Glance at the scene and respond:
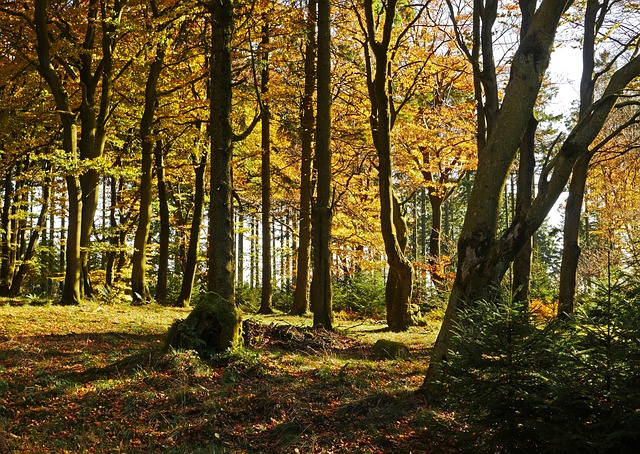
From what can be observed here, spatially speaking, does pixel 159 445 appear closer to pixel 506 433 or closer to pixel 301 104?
pixel 506 433

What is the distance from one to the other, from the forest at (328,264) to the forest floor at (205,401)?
0.04 metres

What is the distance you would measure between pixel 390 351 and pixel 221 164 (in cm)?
481

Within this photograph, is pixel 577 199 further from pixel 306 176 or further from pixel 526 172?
pixel 306 176

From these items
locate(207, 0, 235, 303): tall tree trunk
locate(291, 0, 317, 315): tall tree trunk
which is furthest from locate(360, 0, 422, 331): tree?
locate(207, 0, 235, 303): tall tree trunk

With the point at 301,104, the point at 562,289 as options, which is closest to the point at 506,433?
the point at 562,289

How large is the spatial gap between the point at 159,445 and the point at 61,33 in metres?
14.3

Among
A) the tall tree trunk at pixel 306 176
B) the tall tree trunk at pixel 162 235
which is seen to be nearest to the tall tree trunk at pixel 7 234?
the tall tree trunk at pixel 162 235

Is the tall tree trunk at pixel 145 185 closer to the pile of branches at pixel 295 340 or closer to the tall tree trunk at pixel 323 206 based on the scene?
the tall tree trunk at pixel 323 206

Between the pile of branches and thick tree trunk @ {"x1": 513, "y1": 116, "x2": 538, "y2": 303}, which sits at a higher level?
thick tree trunk @ {"x1": 513, "y1": 116, "x2": 538, "y2": 303}

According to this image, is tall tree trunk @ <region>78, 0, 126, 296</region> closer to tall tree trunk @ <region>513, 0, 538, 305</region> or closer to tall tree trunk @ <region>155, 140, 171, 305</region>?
tall tree trunk @ <region>155, 140, 171, 305</region>

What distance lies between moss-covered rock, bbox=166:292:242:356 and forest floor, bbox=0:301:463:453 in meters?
0.27

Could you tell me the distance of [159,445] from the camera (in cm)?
501

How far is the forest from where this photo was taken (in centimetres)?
419

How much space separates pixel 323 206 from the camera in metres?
12.1
